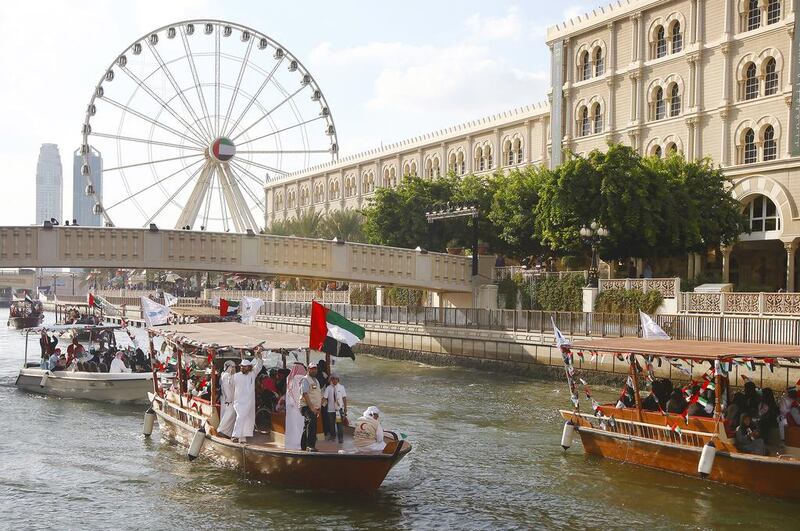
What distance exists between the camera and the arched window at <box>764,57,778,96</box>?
5128 centimetres

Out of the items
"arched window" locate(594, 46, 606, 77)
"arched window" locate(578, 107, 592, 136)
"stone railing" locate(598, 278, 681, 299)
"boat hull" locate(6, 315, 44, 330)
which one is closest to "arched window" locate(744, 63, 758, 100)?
"arched window" locate(594, 46, 606, 77)

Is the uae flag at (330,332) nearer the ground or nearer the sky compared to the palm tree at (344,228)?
nearer the ground

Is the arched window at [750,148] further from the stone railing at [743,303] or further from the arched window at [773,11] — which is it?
the stone railing at [743,303]

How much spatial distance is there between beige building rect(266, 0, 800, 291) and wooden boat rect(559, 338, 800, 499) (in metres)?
29.4

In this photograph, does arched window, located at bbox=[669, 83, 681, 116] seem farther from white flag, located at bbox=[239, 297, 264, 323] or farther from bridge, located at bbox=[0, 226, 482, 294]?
white flag, located at bbox=[239, 297, 264, 323]

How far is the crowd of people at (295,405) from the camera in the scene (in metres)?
19.5

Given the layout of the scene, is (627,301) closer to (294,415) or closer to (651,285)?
(651,285)

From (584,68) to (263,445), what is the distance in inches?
1998

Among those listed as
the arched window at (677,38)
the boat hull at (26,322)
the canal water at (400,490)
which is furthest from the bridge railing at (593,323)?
the boat hull at (26,322)

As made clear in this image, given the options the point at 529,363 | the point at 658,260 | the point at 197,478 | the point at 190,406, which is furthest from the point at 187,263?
the point at 658,260

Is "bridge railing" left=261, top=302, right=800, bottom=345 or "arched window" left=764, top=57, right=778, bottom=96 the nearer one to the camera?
"bridge railing" left=261, top=302, right=800, bottom=345

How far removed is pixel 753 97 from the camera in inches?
2080

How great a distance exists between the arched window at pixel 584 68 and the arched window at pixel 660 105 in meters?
6.61

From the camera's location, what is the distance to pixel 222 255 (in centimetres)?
4641
